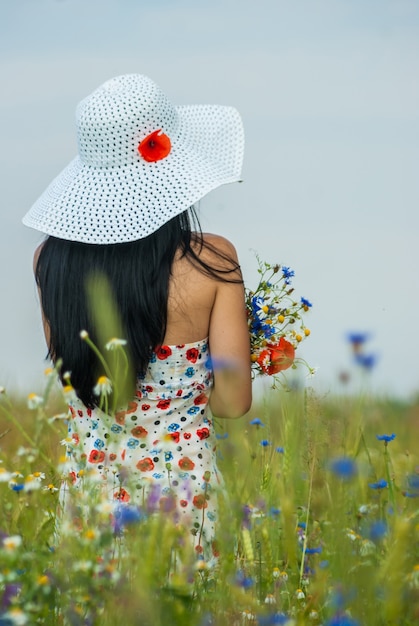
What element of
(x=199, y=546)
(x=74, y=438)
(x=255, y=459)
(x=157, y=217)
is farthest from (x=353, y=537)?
(x=157, y=217)

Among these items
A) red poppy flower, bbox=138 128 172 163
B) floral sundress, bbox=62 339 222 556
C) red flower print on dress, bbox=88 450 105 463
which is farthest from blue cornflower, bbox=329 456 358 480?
red poppy flower, bbox=138 128 172 163

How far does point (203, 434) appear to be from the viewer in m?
3.47

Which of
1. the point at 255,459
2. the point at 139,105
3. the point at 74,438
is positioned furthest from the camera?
the point at 255,459

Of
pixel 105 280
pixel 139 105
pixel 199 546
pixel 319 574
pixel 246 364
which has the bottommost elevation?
pixel 199 546

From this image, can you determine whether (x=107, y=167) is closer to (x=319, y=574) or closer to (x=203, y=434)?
(x=203, y=434)

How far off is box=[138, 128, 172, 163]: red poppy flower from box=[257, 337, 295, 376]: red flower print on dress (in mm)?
829

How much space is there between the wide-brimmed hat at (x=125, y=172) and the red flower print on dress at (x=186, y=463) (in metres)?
0.81

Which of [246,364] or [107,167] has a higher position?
[107,167]

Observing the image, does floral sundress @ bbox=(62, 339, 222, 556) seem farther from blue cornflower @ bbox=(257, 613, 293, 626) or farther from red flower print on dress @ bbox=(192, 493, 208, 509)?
blue cornflower @ bbox=(257, 613, 293, 626)

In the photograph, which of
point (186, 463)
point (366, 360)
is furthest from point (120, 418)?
point (366, 360)

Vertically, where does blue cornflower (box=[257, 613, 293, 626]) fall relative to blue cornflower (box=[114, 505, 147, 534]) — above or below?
below

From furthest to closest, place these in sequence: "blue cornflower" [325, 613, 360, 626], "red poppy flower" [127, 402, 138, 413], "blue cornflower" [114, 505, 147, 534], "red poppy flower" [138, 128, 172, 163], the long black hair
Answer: "red poppy flower" [138, 128, 172, 163] < "red poppy flower" [127, 402, 138, 413] < the long black hair < "blue cornflower" [114, 505, 147, 534] < "blue cornflower" [325, 613, 360, 626]

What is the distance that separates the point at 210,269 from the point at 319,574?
1254mm

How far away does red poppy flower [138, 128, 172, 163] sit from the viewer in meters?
3.59
